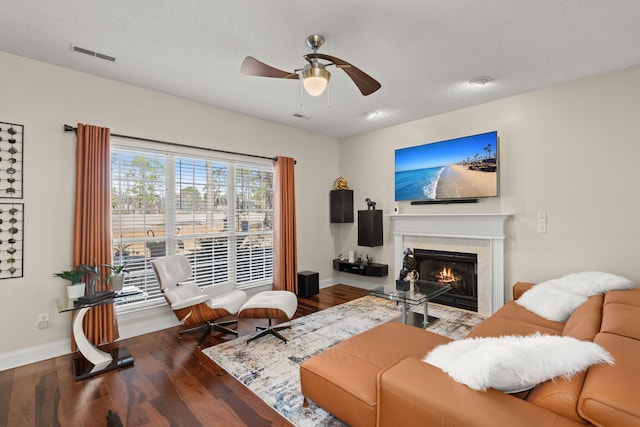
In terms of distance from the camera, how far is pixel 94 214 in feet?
10.0

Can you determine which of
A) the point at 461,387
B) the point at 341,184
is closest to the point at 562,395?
the point at 461,387

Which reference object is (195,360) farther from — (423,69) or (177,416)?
(423,69)

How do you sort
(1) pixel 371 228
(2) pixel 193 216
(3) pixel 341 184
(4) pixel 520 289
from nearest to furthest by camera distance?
1. (4) pixel 520 289
2. (2) pixel 193 216
3. (1) pixel 371 228
4. (3) pixel 341 184

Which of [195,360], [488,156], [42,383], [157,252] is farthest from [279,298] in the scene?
[488,156]

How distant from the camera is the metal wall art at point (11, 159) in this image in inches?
107

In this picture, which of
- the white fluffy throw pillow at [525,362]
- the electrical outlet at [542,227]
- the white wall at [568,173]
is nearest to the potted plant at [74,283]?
the white fluffy throw pillow at [525,362]

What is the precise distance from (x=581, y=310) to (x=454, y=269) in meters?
2.11

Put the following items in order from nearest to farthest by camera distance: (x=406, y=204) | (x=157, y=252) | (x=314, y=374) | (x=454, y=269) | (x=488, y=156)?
(x=314, y=374) → (x=157, y=252) → (x=488, y=156) → (x=454, y=269) → (x=406, y=204)

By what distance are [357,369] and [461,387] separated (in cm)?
71

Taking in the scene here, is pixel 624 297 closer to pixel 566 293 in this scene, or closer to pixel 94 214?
pixel 566 293

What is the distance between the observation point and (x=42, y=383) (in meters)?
2.44

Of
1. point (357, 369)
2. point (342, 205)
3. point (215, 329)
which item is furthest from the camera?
point (342, 205)

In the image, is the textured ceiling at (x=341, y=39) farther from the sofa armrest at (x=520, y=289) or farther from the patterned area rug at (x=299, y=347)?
the patterned area rug at (x=299, y=347)

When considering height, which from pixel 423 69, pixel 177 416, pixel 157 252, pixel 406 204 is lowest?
pixel 177 416
